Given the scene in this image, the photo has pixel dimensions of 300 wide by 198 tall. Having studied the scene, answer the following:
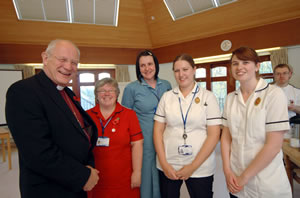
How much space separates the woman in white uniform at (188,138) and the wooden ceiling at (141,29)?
16.5 ft

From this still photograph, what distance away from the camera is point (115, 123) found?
1729 mm

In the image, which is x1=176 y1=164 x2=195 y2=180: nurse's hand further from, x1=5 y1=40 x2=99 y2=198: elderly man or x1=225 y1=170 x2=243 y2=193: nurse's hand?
x1=5 y1=40 x2=99 y2=198: elderly man

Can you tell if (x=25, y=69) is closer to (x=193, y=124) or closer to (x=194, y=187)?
(x=193, y=124)

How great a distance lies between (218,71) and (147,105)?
602 centimetres

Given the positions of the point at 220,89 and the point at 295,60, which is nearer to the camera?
the point at 295,60

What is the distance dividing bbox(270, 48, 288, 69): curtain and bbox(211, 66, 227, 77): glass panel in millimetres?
1632

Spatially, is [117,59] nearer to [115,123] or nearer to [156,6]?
[156,6]

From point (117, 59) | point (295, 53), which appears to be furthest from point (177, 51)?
point (295, 53)

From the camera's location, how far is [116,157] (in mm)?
1694

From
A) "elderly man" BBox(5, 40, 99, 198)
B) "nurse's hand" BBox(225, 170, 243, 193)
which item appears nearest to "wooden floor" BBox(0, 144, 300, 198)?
"nurse's hand" BBox(225, 170, 243, 193)

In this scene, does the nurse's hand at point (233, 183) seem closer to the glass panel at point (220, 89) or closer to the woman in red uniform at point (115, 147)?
the woman in red uniform at point (115, 147)

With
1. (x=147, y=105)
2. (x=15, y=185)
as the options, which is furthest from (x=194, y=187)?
(x=15, y=185)

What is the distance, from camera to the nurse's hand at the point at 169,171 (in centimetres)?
156

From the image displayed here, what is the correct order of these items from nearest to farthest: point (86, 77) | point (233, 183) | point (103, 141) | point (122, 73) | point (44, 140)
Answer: point (44, 140) → point (233, 183) → point (103, 141) → point (122, 73) → point (86, 77)
